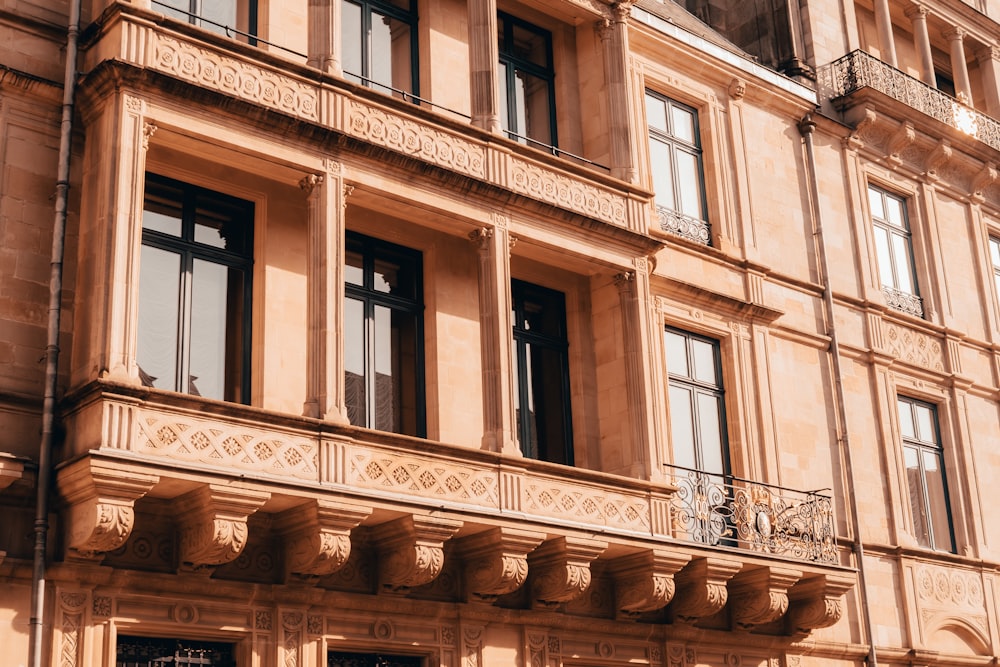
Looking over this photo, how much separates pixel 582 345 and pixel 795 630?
497 centimetres

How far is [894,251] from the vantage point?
2377 centimetres

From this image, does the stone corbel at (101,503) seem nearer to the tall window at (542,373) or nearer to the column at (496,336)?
the column at (496,336)

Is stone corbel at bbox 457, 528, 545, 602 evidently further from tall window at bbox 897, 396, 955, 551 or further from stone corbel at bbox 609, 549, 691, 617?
tall window at bbox 897, 396, 955, 551

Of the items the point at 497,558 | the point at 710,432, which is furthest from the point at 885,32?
the point at 497,558

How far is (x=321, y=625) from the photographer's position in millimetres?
14367

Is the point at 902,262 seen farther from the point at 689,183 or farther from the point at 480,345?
the point at 480,345

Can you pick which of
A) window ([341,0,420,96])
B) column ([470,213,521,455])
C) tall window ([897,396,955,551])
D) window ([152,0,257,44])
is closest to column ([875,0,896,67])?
tall window ([897,396,955,551])

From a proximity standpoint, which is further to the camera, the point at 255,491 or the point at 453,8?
the point at 453,8

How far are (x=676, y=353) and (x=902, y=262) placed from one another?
20.8 feet

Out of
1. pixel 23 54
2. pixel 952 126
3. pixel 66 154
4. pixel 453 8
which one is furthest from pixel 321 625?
pixel 952 126

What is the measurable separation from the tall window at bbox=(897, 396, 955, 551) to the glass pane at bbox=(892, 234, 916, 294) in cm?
210

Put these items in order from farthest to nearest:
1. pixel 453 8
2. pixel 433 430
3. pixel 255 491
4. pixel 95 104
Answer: pixel 453 8 → pixel 433 430 → pixel 95 104 → pixel 255 491

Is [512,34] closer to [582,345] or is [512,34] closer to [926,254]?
[582,345]

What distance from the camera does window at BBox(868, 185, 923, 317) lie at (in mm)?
23359
